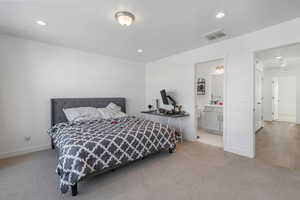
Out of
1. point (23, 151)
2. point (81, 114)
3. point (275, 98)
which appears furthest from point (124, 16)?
point (275, 98)

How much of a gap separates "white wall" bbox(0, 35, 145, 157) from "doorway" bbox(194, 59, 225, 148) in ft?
11.9

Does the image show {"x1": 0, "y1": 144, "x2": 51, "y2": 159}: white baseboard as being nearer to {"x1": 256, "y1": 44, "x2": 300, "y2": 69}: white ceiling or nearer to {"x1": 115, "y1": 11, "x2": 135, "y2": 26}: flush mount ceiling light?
{"x1": 115, "y1": 11, "x2": 135, "y2": 26}: flush mount ceiling light

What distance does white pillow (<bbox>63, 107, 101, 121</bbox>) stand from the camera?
10.9 feet

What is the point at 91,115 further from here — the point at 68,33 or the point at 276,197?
the point at 276,197

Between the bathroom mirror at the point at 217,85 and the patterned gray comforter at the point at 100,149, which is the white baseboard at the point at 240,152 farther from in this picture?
the bathroom mirror at the point at 217,85

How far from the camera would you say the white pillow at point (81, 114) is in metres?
3.32

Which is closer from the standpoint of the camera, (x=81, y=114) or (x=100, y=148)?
(x=100, y=148)

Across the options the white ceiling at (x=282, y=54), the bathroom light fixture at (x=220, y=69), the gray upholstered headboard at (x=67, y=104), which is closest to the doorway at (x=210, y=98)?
the bathroom light fixture at (x=220, y=69)

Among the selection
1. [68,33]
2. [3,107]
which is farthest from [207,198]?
[3,107]

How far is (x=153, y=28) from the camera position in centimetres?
273

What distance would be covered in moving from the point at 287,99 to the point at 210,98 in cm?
462

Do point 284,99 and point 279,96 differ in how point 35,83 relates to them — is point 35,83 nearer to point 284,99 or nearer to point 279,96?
point 279,96

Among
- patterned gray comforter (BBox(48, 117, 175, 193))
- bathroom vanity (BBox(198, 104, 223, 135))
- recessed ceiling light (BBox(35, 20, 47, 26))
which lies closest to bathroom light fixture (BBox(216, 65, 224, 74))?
bathroom vanity (BBox(198, 104, 223, 135))

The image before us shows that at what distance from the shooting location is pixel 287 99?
7.05 meters
